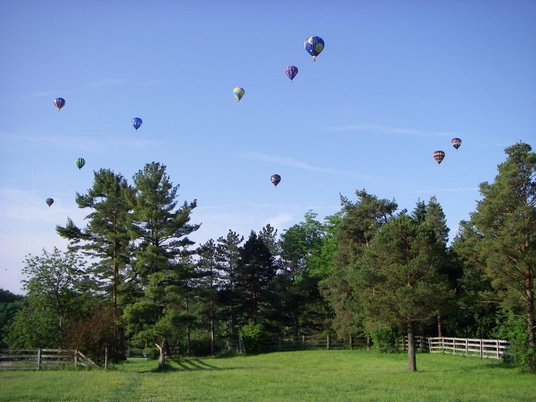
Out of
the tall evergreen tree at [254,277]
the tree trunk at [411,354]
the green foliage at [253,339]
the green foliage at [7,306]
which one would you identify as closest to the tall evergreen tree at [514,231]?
the tree trunk at [411,354]

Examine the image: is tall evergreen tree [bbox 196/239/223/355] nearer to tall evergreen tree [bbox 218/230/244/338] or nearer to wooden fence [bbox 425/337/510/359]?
tall evergreen tree [bbox 218/230/244/338]

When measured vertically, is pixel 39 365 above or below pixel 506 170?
below

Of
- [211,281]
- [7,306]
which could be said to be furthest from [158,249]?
[7,306]

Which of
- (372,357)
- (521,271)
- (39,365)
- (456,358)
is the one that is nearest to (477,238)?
(521,271)

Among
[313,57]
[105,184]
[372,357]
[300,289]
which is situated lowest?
[372,357]

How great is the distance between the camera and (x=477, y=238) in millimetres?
34594

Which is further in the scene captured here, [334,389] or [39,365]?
[39,365]

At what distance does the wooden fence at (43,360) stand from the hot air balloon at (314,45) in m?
24.2

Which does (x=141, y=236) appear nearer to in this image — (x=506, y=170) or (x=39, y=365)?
(x=39, y=365)

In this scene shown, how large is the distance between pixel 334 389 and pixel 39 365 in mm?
16911

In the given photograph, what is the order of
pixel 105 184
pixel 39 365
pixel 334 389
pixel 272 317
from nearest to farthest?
1. pixel 334 389
2. pixel 39 365
3. pixel 105 184
4. pixel 272 317

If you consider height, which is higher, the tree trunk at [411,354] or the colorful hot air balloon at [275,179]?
the colorful hot air balloon at [275,179]

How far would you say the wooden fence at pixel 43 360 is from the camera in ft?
91.4

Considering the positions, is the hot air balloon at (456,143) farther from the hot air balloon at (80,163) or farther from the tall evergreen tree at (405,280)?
the hot air balloon at (80,163)
